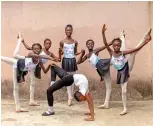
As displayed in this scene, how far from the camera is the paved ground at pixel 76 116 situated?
471cm

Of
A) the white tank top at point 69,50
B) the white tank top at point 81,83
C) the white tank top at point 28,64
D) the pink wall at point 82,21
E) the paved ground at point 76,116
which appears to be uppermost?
the pink wall at point 82,21

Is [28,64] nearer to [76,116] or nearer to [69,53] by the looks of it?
[69,53]

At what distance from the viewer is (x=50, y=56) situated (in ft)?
18.1

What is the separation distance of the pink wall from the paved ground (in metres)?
0.78

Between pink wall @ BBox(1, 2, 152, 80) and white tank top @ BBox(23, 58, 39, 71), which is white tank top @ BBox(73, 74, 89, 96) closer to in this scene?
white tank top @ BBox(23, 58, 39, 71)

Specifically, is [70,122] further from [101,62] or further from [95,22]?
[95,22]

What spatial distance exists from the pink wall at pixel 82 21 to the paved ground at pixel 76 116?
0.78 metres

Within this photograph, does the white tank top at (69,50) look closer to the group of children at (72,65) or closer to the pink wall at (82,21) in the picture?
the group of children at (72,65)

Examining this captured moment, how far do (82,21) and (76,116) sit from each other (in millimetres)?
1758

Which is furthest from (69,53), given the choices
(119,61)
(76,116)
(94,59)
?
(76,116)

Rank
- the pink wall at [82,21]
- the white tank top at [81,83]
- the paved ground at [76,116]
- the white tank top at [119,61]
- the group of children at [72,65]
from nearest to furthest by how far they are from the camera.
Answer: the paved ground at [76,116], the white tank top at [81,83], the group of children at [72,65], the white tank top at [119,61], the pink wall at [82,21]

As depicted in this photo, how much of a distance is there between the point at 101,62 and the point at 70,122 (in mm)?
1002

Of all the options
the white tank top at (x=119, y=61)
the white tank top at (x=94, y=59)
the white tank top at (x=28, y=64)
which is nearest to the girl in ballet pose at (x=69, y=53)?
the white tank top at (x=94, y=59)

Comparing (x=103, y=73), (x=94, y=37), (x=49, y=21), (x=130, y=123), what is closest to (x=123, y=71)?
(x=103, y=73)
